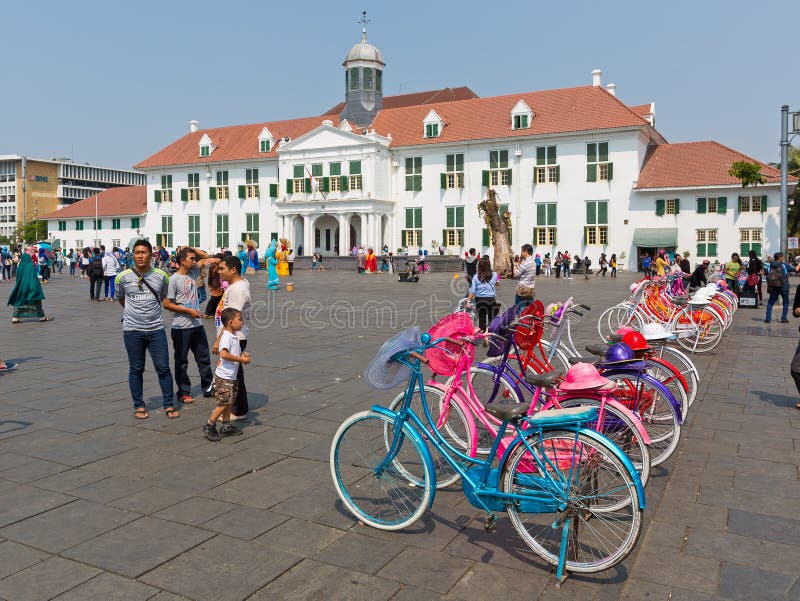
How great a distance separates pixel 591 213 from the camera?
49375 mm

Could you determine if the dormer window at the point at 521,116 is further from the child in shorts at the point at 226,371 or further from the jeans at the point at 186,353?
the child in shorts at the point at 226,371

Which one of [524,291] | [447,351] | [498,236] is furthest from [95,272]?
[498,236]

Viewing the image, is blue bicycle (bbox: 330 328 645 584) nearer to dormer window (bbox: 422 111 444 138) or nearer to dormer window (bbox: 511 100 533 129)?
dormer window (bbox: 511 100 533 129)

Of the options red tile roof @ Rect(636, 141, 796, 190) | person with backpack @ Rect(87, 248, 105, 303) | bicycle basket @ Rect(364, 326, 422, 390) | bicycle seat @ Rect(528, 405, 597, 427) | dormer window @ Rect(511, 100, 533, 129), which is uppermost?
dormer window @ Rect(511, 100, 533, 129)

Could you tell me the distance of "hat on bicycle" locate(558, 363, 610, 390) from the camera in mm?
4508

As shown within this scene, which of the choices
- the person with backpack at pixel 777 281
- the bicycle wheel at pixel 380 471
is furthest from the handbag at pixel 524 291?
the person with backpack at pixel 777 281

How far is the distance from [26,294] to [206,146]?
52401 mm

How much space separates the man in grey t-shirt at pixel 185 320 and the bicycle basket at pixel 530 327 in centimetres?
347

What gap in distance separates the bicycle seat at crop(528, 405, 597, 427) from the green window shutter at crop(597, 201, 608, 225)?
156ft

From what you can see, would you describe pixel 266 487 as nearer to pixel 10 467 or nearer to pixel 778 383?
pixel 10 467

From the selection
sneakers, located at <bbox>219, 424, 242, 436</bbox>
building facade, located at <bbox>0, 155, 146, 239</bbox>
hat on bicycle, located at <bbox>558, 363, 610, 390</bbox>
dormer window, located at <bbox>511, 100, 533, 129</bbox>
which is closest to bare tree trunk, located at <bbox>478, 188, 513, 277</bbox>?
dormer window, located at <bbox>511, 100, 533, 129</bbox>

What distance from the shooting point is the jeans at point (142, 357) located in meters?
6.76

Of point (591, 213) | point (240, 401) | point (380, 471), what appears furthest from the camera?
point (591, 213)

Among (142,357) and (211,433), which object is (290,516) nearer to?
(211,433)
